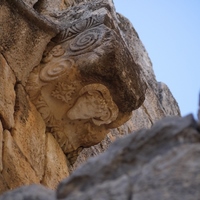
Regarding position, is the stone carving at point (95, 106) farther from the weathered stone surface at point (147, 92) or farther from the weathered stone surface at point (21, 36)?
the weathered stone surface at point (147, 92)

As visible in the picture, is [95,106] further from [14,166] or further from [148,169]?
[148,169]

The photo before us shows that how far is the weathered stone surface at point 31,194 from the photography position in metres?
1.93

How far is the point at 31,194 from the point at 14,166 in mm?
1781

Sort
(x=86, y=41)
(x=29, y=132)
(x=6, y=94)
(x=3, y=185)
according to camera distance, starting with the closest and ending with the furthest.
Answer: (x=3, y=185), (x=6, y=94), (x=29, y=132), (x=86, y=41)

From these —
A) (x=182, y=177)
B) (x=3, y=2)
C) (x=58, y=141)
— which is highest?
(x=3, y=2)

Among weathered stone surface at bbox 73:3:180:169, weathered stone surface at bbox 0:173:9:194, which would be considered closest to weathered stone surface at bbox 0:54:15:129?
weathered stone surface at bbox 0:173:9:194

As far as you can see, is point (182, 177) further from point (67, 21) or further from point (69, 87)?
point (67, 21)

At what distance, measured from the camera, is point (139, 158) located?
1.87 m

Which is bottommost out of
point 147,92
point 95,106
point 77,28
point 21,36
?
point 147,92

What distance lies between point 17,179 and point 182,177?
2155mm

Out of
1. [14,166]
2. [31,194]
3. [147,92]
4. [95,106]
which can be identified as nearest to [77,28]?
[95,106]

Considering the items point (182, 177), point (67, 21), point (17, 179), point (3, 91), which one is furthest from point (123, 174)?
point (67, 21)

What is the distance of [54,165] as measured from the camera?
14.4ft

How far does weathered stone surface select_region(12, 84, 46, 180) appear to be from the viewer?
13.1 feet
